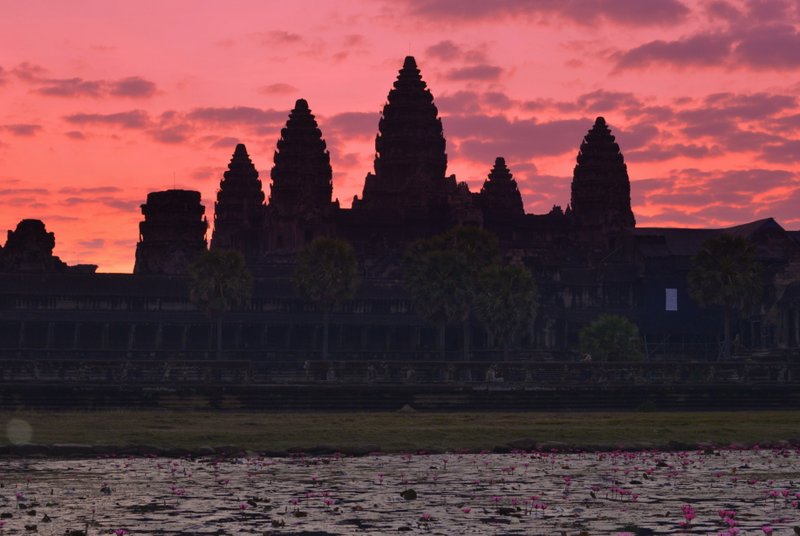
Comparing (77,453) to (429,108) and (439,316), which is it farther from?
(429,108)

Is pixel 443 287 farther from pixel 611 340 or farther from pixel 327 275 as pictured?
pixel 611 340

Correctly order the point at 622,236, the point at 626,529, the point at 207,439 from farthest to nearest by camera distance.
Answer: the point at 622,236, the point at 207,439, the point at 626,529

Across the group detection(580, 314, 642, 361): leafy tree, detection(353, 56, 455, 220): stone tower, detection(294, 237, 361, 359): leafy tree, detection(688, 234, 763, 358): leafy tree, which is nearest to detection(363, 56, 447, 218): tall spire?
detection(353, 56, 455, 220): stone tower

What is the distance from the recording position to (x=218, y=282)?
10881cm

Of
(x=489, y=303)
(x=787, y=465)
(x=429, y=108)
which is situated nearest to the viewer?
(x=787, y=465)

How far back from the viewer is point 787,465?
36969 mm

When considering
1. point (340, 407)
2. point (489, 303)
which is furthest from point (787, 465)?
point (489, 303)

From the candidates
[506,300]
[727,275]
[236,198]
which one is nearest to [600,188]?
[236,198]

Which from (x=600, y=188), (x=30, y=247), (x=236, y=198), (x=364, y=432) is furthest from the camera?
(x=236, y=198)

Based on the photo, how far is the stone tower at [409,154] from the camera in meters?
166

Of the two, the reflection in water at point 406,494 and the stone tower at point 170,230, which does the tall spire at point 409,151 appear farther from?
the reflection in water at point 406,494

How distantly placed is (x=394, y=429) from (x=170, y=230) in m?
124

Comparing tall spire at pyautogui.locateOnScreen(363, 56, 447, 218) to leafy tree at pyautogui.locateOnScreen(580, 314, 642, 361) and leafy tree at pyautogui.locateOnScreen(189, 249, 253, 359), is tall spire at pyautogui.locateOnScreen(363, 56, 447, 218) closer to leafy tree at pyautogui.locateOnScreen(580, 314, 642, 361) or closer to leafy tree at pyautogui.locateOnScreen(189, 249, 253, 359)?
leafy tree at pyautogui.locateOnScreen(189, 249, 253, 359)

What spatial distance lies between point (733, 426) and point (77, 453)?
74.0 ft
